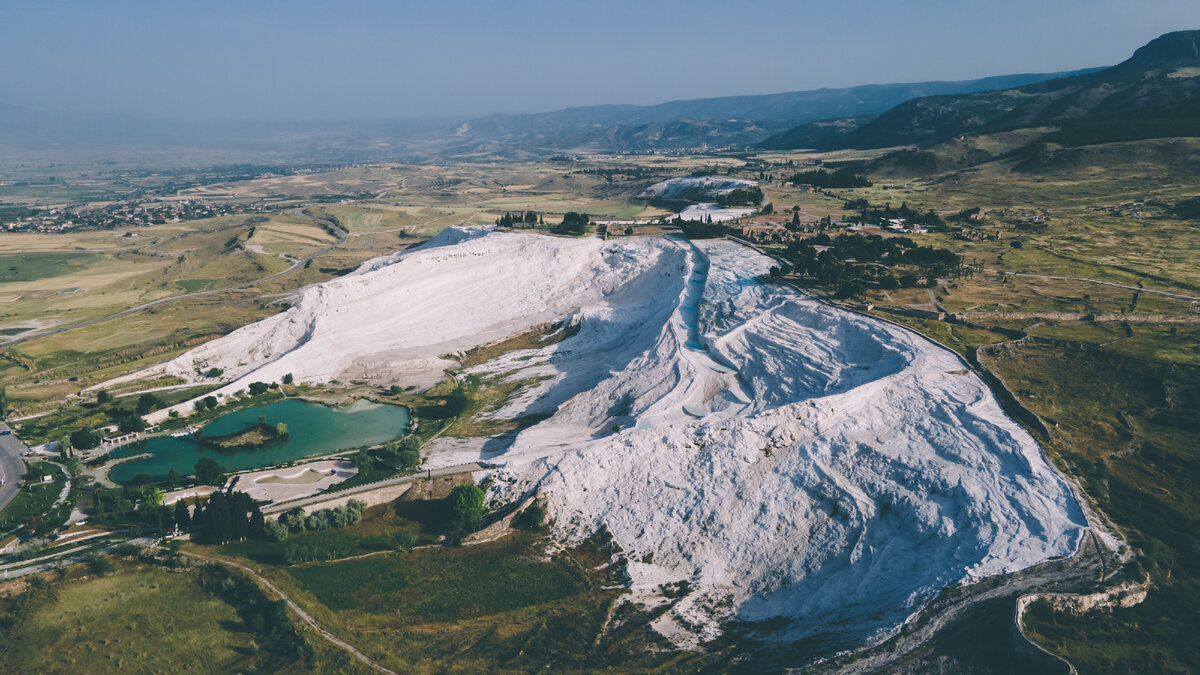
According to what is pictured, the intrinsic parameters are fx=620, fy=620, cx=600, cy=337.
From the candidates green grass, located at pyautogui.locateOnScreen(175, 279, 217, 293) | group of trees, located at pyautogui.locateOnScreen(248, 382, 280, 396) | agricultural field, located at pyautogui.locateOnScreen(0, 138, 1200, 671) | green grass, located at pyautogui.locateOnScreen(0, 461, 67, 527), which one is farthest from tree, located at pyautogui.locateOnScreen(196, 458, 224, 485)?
green grass, located at pyautogui.locateOnScreen(175, 279, 217, 293)

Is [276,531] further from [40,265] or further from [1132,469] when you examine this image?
[40,265]

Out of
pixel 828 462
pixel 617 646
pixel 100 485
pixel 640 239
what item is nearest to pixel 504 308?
pixel 640 239

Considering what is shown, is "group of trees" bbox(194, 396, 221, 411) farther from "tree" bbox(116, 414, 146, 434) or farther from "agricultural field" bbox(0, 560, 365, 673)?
"agricultural field" bbox(0, 560, 365, 673)

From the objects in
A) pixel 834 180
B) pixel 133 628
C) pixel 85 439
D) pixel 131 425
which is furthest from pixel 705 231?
pixel 133 628

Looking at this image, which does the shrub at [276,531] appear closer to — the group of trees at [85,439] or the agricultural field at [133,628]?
the agricultural field at [133,628]

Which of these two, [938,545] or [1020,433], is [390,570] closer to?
[938,545]

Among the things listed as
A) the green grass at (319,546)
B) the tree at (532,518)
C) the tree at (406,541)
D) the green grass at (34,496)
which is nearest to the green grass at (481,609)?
the tree at (406,541)
